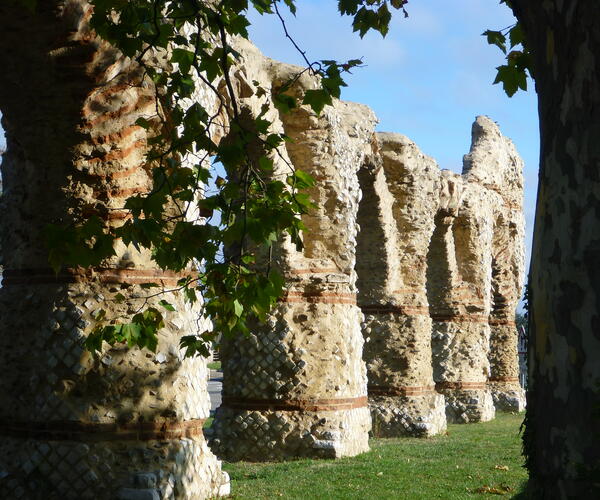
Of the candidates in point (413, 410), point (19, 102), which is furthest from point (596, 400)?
point (413, 410)

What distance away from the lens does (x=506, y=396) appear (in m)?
20.3

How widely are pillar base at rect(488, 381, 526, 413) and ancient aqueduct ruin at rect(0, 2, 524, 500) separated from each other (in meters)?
0.04

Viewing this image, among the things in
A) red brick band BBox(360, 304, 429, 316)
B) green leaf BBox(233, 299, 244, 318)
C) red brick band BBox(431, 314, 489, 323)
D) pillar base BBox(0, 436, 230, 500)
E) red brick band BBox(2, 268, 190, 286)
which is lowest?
pillar base BBox(0, 436, 230, 500)

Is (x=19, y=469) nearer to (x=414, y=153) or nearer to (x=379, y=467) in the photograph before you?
(x=379, y=467)

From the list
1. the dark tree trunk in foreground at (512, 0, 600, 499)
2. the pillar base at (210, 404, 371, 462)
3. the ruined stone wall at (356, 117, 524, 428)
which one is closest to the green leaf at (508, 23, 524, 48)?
the dark tree trunk in foreground at (512, 0, 600, 499)

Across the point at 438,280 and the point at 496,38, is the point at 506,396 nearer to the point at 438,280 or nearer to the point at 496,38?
the point at 438,280

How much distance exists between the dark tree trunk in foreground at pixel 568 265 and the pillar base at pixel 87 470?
357 centimetres

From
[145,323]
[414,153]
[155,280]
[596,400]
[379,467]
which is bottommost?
[379,467]

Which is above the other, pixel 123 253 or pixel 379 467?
pixel 123 253

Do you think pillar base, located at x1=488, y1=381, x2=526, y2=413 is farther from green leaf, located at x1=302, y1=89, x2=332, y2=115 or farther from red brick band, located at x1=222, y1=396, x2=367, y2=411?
green leaf, located at x1=302, y1=89, x2=332, y2=115

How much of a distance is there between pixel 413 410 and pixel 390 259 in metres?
2.22

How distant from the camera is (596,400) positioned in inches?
97.3

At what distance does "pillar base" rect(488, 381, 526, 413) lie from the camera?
66.6ft

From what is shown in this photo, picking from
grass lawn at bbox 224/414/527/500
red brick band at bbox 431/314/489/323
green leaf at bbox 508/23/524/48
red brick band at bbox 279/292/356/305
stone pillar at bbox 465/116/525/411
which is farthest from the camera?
stone pillar at bbox 465/116/525/411
